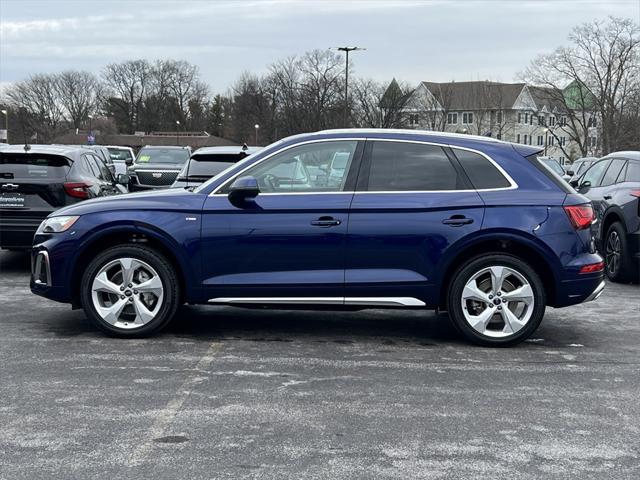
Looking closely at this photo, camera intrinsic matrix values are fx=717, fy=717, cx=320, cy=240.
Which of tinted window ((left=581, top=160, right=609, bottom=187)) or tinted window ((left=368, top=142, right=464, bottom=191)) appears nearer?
tinted window ((left=368, top=142, right=464, bottom=191))

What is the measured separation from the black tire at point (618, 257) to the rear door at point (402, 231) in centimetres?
406

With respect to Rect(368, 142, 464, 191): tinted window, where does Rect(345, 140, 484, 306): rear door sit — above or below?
below

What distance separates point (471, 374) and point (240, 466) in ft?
7.12

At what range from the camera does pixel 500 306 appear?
5.80 m

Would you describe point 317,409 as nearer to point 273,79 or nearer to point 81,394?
point 81,394

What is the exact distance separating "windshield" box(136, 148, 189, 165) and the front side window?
12.5 meters

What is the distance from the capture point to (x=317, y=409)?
4355mm

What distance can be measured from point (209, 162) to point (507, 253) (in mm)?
6491

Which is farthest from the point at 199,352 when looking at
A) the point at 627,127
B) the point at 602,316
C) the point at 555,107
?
the point at 555,107

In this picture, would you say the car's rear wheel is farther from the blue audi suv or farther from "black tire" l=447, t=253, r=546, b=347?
"black tire" l=447, t=253, r=546, b=347

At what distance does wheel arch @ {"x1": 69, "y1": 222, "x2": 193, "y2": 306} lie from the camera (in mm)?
5809

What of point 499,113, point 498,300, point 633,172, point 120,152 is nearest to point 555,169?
point 633,172

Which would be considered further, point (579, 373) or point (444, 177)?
point (444, 177)

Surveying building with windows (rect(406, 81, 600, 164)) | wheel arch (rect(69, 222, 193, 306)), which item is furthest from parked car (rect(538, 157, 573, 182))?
building with windows (rect(406, 81, 600, 164))
